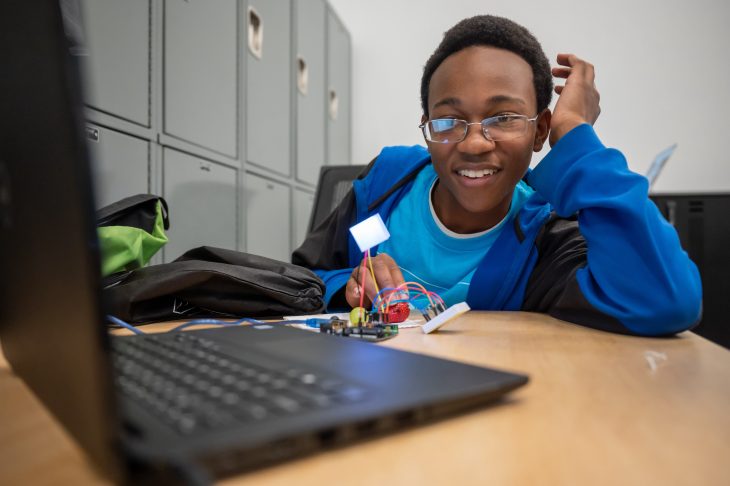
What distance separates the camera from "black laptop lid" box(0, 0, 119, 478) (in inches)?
8.3

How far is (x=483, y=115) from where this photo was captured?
3.15ft

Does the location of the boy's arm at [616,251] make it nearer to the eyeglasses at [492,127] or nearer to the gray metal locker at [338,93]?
the eyeglasses at [492,127]

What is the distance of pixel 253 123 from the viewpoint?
226cm

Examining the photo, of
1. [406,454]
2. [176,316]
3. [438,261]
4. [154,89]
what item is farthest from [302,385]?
[154,89]

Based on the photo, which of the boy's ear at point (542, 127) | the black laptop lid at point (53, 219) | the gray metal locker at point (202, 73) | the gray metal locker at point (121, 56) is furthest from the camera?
the gray metal locker at point (202, 73)

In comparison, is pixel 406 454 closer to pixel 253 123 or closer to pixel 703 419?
pixel 703 419

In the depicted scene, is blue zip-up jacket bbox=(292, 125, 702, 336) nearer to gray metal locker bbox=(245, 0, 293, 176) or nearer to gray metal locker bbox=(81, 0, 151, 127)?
gray metal locker bbox=(81, 0, 151, 127)

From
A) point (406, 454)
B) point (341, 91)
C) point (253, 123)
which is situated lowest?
point (406, 454)

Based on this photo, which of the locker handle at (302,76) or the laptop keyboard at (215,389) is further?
the locker handle at (302,76)

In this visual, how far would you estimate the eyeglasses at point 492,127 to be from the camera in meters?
0.96

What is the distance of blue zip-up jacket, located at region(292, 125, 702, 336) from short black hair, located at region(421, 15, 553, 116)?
24 centimetres

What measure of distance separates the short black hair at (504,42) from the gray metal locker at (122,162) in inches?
37.4

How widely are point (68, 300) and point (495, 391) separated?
0.27m

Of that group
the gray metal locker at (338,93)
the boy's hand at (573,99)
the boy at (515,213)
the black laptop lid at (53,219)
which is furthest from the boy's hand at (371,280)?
the gray metal locker at (338,93)
